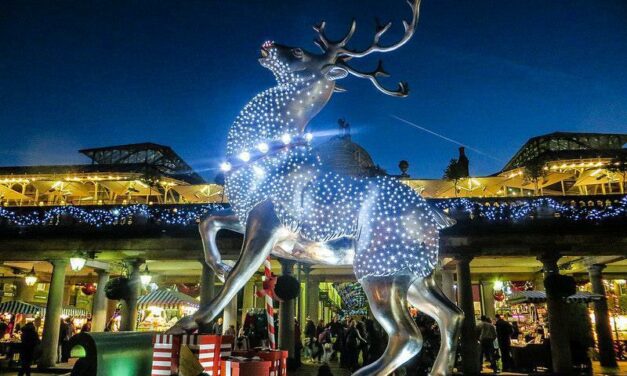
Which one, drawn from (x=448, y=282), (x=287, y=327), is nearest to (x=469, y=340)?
(x=287, y=327)

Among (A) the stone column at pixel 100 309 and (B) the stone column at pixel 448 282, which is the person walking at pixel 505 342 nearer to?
(B) the stone column at pixel 448 282

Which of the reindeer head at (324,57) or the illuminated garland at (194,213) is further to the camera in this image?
the illuminated garland at (194,213)

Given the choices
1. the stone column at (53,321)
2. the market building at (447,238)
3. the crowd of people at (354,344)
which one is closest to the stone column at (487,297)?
the market building at (447,238)

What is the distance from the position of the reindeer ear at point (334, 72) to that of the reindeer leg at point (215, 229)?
5.36ft

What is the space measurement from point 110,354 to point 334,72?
3.80m

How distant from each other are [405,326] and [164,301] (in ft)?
56.0

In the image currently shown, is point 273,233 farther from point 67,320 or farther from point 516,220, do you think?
point 67,320

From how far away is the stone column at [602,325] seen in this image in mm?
18812

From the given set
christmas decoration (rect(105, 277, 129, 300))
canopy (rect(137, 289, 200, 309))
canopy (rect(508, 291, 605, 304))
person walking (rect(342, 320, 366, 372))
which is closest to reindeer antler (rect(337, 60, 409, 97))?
person walking (rect(342, 320, 366, 372))

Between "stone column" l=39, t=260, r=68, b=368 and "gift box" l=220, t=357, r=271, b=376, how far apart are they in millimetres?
15228

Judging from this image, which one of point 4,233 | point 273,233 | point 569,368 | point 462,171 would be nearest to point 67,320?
point 4,233

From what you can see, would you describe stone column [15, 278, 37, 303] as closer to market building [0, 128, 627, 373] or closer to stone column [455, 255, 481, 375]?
market building [0, 128, 627, 373]

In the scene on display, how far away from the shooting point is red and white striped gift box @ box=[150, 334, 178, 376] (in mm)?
4465

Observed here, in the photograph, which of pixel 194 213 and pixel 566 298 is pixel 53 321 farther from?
pixel 566 298
